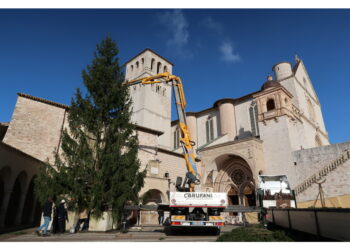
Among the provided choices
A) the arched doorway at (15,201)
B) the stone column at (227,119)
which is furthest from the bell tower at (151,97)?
the arched doorway at (15,201)

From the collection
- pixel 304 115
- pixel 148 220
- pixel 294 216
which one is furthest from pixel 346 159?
pixel 148 220

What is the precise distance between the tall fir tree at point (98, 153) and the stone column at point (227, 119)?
17.6 meters

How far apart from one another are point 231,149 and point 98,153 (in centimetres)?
1393

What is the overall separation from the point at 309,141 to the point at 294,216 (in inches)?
813

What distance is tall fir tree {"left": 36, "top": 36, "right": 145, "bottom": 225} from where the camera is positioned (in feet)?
34.2

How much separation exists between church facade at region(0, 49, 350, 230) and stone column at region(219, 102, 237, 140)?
0.39 feet

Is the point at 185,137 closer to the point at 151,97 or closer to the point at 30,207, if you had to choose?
the point at 30,207

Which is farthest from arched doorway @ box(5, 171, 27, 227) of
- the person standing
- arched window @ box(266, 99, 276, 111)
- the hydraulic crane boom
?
arched window @ box(266, 99, 276, 111)

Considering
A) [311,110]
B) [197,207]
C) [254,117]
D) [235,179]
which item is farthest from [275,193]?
[311,110]

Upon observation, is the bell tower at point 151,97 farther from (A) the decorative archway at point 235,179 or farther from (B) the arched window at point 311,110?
(B) the arched window at point 311,110

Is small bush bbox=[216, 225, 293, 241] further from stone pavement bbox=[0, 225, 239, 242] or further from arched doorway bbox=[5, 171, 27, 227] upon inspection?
arched doorway bbox=[5, 171, 27, 227]

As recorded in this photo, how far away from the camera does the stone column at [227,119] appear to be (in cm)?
2836

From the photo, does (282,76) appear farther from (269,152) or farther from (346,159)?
(346,159)

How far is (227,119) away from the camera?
95.4 ft
